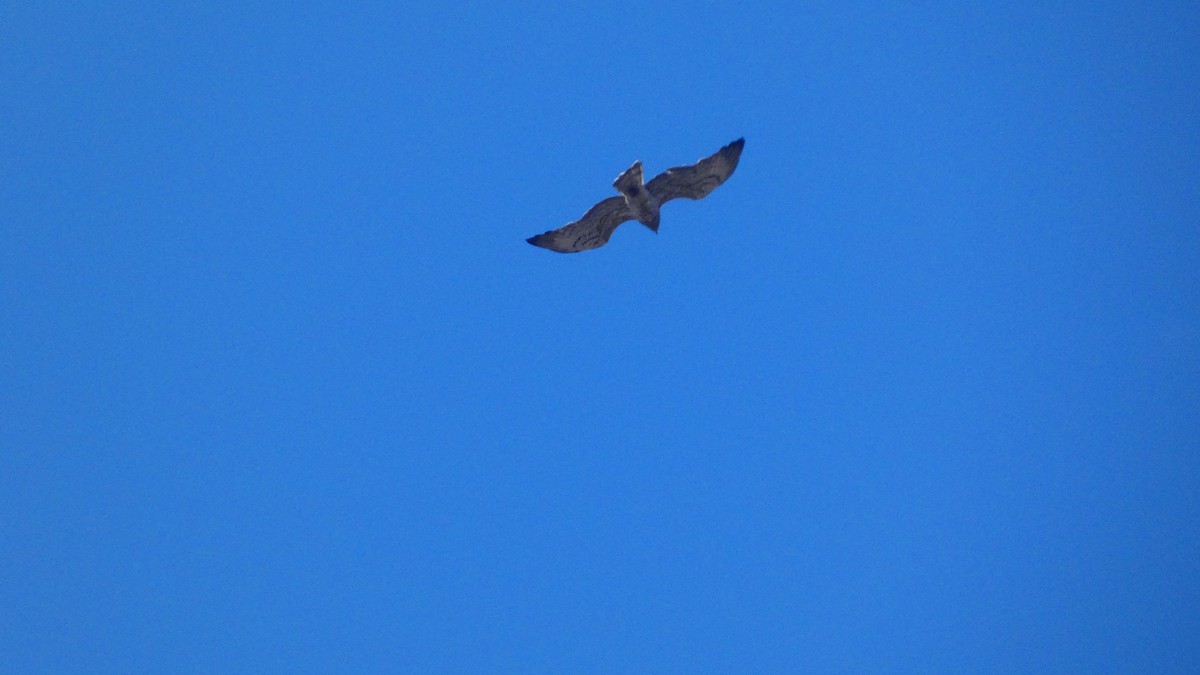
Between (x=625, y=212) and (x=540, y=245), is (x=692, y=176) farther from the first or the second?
(x=540, y=245)

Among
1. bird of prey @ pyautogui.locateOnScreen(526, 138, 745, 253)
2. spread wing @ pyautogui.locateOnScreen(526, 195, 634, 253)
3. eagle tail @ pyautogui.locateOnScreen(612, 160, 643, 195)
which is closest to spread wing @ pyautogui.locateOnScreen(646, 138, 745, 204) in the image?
bird of prey @ pyautogui.locateOnScreen(526, 138, 745, 253)

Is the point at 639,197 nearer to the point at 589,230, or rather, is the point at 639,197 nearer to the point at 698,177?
the point at 698,177

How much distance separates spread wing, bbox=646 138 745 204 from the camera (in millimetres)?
22000

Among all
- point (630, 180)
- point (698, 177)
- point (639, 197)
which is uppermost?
point (698, 177)

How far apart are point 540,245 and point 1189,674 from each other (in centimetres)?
6414

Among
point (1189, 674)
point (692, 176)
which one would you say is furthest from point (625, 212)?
point (1189, 674)

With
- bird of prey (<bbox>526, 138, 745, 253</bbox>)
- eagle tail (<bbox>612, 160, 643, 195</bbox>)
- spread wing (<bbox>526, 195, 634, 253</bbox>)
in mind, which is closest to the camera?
eagle tail (<bbox>612, 160, 643, 195</bbox>)

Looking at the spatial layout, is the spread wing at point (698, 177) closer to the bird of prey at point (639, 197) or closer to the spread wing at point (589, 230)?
the bird of prey at point (639, 197)

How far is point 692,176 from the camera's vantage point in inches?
885

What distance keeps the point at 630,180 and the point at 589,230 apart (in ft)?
6.90

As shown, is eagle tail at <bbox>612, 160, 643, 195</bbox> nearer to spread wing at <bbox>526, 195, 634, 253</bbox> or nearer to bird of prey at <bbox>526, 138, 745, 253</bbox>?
bird of prey at <bbox>526, 138, 745, 253</bbox>

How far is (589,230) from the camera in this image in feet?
76.5

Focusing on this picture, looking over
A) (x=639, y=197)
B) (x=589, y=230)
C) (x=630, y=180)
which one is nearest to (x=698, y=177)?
(x=639, y=197)

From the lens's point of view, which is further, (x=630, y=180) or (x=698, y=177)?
(x=698, y=177)
